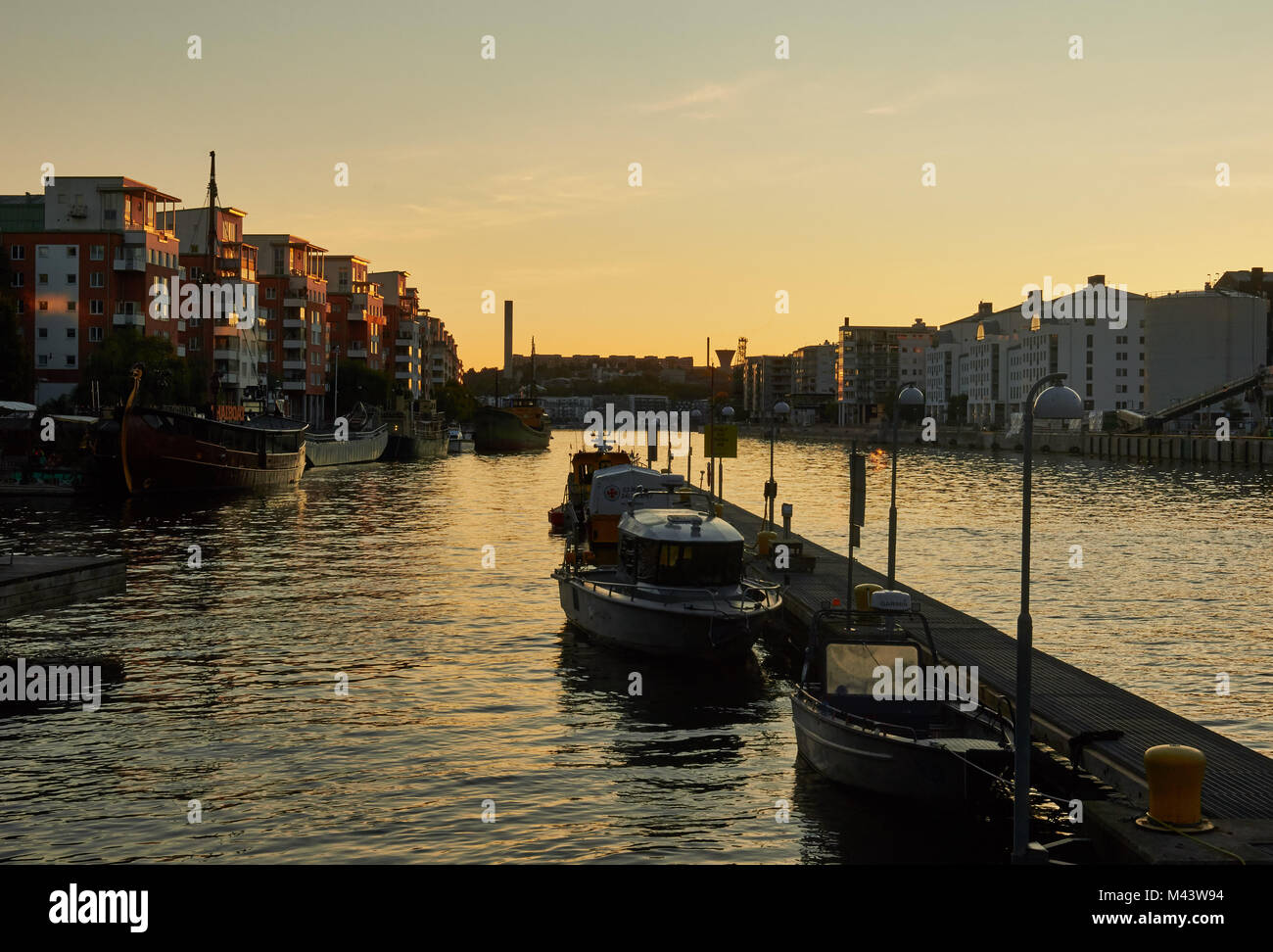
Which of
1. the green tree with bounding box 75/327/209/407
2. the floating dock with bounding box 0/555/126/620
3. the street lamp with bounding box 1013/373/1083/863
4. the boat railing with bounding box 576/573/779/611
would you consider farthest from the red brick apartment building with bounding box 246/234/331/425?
the street lamp with bounding box 1013/373/1083/863

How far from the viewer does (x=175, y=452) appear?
79188mm

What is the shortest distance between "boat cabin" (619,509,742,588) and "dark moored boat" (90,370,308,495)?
53733 mm

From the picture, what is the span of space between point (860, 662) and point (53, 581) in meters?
24.0

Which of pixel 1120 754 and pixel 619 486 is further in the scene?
pixel 619 486

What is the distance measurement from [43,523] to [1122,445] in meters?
138

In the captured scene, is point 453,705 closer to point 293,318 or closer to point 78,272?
point 78,272

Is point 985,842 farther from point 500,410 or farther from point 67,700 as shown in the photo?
point 500,410

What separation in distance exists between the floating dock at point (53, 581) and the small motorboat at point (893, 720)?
2158 cm

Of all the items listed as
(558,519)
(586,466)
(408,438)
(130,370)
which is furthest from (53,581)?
(408,438)

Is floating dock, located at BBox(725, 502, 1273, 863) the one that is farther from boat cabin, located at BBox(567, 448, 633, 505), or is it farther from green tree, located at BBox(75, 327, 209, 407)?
green tree, located at BBox(75, 327, 209, 407)

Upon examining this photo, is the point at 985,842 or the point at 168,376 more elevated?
the point at 168,376

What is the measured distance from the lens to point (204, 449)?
3211 inches

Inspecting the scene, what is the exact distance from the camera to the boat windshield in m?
29.2
